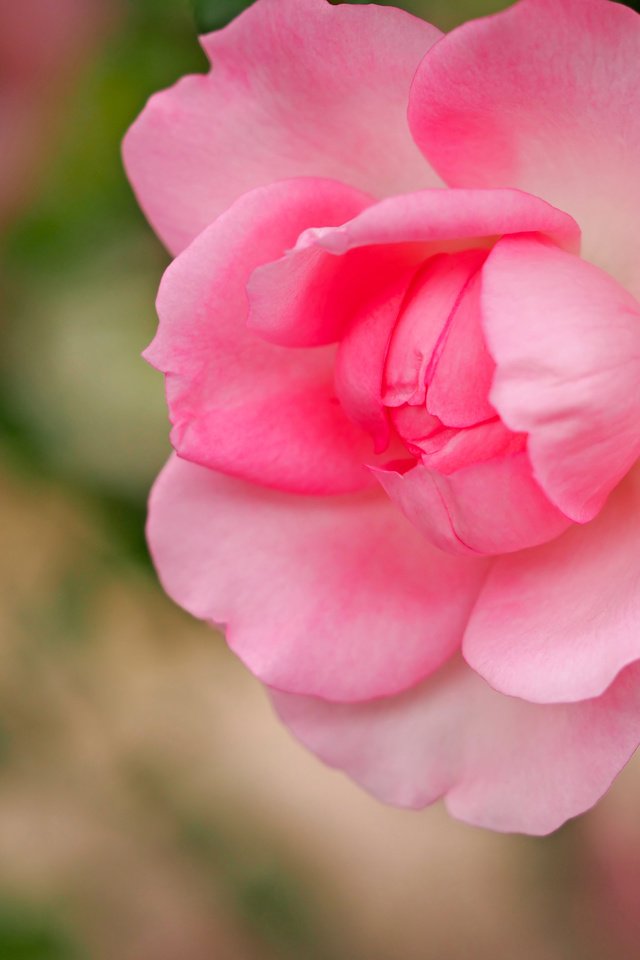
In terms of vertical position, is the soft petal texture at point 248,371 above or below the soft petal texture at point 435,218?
below

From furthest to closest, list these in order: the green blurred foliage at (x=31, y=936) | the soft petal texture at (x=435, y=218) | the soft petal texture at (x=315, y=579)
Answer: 1. the green blurred foliage at (x=31, y=936)
2. the soft petal texture at (x=315, y=579)
3. the soft petal texture at (x=435, y=218)

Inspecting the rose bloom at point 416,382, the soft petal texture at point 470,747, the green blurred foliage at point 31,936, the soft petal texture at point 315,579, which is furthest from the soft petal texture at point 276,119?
the green blurred foliage at point 31,936

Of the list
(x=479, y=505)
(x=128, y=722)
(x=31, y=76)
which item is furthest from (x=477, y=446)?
(x=128, y=722)

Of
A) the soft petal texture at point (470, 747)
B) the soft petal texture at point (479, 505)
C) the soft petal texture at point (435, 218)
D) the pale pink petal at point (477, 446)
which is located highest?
the soft petal texture at point (435, 218)

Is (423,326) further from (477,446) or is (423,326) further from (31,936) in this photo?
(31,936)

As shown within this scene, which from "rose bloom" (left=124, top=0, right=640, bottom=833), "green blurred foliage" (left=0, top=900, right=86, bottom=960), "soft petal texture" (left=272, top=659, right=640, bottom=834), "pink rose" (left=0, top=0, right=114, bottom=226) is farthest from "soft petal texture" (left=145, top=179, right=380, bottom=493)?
"green blurred foliage" (left=0, top=900, right=86, bottom=960)

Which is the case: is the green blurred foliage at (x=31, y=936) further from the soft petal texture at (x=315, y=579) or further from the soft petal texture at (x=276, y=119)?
the soft petal texture at (x=276, y=119)
